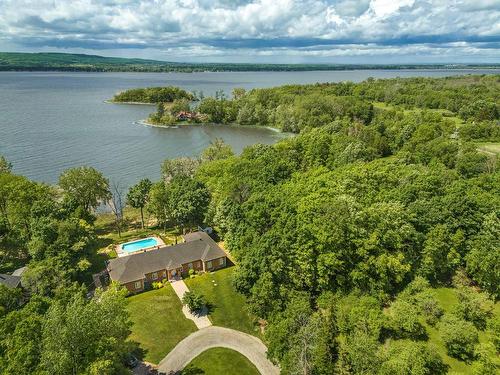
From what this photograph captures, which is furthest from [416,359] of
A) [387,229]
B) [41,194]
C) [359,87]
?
[359,87]

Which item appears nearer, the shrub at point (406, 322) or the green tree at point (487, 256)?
the shrub at point (406, 322)

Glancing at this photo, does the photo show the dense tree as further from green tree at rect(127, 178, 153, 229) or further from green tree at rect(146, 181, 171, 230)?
green tree at rect(127, 178, 153, 229)

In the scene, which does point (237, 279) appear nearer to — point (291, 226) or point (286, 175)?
point (291, 226)

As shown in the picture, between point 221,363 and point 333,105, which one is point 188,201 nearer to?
point 221,363

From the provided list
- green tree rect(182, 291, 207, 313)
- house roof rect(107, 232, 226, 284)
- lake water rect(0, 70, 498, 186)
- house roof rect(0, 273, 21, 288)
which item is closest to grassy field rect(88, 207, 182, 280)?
house roof rect(107, 232, 226, 284)

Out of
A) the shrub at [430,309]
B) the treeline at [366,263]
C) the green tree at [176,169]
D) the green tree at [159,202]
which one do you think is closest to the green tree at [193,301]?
the treeline at [366,263]

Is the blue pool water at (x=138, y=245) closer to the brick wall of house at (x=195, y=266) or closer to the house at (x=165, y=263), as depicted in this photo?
the house at (x=165, y=263)
